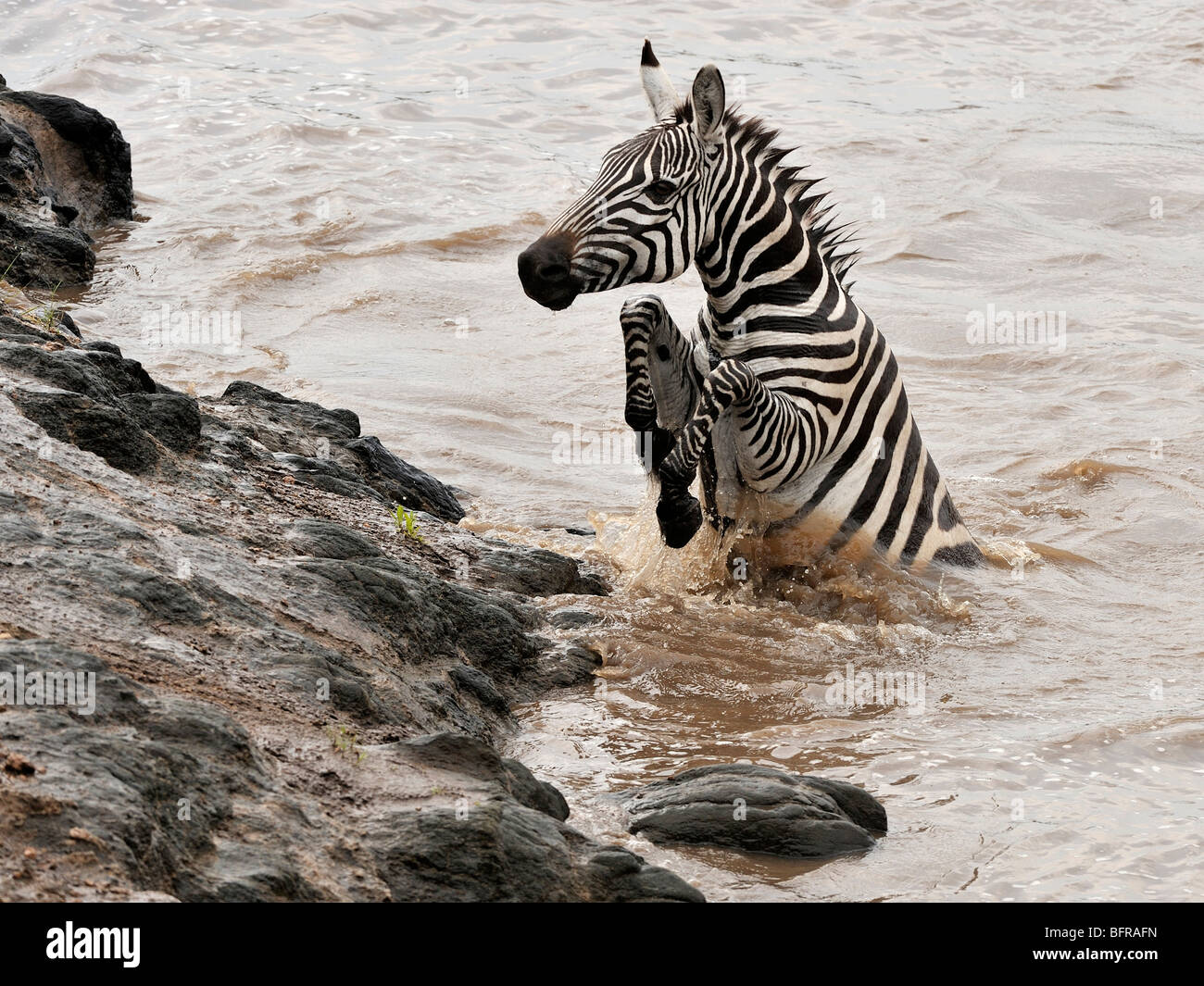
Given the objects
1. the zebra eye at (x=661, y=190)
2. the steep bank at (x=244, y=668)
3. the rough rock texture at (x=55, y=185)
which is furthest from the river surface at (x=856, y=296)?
Answer: the zebra eye at (x=661, y=190)

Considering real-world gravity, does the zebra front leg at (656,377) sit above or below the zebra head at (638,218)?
below


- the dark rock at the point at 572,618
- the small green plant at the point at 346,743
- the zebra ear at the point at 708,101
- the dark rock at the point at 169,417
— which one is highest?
the zebra ear at the point at 708,101

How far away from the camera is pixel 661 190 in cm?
576

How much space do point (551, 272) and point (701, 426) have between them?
865 mm

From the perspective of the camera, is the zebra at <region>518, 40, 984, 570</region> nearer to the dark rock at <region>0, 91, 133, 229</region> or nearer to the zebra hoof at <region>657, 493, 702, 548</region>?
the zebra hoof at <region>657, 493, 702, 548</region>

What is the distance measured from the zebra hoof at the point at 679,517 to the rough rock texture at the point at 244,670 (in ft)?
2.07

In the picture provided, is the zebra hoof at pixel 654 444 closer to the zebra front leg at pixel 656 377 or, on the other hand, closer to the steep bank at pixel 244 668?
the zebra front leg at pixel 656 377

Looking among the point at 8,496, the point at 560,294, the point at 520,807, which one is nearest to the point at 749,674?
the point at 560,294

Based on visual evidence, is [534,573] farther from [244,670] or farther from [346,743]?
[346,743]

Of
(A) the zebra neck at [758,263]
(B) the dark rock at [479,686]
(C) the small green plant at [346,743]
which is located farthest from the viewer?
(A) the zebra neck at [758,263]

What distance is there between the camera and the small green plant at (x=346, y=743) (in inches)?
149

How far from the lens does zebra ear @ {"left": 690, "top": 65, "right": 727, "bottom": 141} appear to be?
5781mm

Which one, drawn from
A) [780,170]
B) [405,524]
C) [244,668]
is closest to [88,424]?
[405,524]
